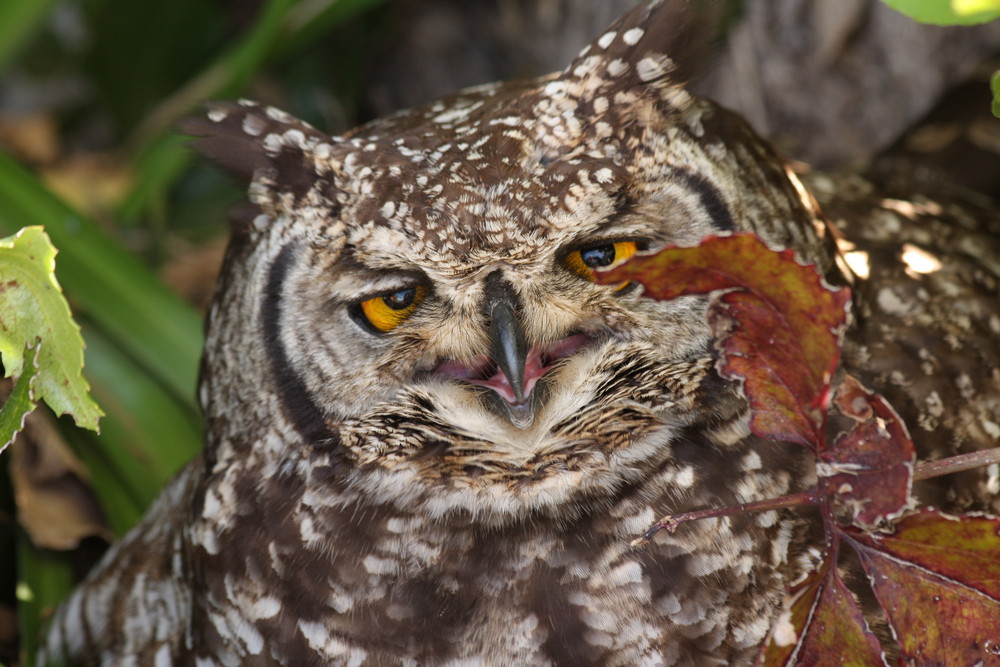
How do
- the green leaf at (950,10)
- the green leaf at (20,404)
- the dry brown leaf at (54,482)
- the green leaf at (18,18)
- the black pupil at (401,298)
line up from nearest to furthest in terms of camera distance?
1. the green leaf at (950,10)
2. the green leaf at (20,404)
3. the black pupil at (401,298)
4. the dry brown leaf at (54,482)
5. the green leaf at (18,18)

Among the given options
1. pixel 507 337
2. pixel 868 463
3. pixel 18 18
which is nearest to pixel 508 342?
pixel 507 337

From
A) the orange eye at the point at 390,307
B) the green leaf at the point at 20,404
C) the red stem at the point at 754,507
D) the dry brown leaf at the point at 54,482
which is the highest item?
the green leaf at the point at 20,404

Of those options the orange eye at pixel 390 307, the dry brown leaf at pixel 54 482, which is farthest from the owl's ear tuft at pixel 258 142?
the dry brown leaf at pixel 54 482

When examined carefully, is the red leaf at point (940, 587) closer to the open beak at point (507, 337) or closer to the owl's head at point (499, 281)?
the owl's head at point (499, 281)

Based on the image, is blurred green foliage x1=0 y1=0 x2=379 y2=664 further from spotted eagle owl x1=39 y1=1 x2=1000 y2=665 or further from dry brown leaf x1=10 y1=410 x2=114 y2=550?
spotted eagle owl x1=39 y1=1 x2=1000 y2=665

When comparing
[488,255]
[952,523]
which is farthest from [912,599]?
[488,255]

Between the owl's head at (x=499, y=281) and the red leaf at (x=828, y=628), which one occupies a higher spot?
the owl's head at (x=499, y=281)

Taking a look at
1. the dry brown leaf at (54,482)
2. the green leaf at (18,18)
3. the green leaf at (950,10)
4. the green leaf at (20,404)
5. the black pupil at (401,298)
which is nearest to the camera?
the green leaf at (950,10)

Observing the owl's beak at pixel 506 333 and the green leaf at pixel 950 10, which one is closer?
the green leaf at pixel 950 10
